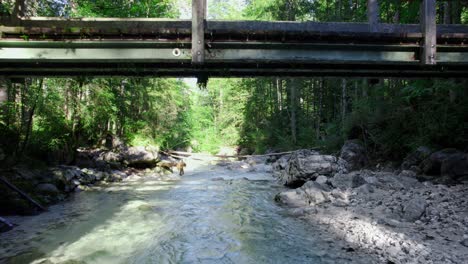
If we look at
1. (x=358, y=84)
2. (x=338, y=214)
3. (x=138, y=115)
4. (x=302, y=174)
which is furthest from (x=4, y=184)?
(x=358, y=84)

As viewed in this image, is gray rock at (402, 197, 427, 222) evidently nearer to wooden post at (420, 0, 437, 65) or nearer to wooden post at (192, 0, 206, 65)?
wooden post at (420, 0, 437, 65)

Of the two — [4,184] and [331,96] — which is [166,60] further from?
[331,96]

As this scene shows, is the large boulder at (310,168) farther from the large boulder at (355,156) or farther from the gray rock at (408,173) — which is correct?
the gray rock at (408,173)

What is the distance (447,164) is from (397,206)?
11.1 feet

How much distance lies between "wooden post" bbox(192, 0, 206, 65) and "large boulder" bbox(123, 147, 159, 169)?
1265 cm

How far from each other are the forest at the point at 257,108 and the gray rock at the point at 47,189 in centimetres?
121

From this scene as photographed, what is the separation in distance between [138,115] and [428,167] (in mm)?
17603

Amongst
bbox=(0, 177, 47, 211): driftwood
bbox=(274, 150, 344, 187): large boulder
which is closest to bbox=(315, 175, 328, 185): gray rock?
bbox=(274, 150, 344, 187): large boulder

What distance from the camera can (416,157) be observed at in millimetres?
11125

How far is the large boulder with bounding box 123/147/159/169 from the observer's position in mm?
17031

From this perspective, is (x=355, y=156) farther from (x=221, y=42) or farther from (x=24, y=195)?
(x=24, y=195)

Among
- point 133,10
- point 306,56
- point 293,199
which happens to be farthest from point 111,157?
point 306,56

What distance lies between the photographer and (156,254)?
5891 millimetres

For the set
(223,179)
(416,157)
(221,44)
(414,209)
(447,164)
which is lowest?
(223,179)
